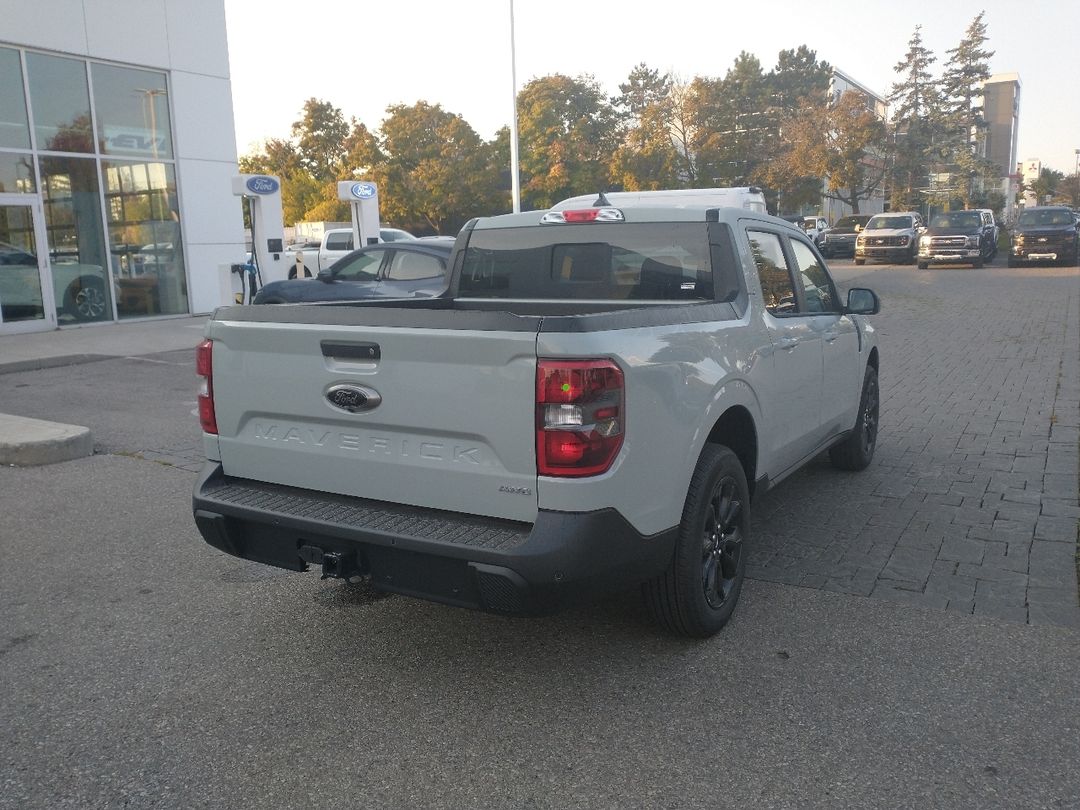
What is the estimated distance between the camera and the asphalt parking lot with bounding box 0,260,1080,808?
297 centimetres

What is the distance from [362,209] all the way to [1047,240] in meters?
21.5

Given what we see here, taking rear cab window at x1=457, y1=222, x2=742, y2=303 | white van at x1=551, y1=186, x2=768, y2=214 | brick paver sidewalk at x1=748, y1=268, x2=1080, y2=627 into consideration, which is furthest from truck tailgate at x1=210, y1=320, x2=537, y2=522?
→ white van at x1=551, y1=186, x2=768, y2=214

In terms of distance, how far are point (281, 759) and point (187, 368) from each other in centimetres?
1023

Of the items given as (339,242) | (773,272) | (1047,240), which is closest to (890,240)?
(1047,240)

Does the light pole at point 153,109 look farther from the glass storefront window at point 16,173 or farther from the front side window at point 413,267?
the front side window at point 413,267

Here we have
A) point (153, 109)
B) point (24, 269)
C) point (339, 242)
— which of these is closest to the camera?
point (24, 269)

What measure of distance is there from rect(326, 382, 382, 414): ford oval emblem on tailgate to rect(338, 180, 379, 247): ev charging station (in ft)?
58.4

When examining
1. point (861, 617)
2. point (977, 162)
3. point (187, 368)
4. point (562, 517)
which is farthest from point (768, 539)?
point (977, 162)

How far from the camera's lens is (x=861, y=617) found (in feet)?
13.7

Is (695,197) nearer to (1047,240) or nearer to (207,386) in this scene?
(207,386)

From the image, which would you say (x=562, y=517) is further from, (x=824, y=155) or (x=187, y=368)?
(x=824, y=155)

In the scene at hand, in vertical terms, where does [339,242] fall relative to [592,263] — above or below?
below

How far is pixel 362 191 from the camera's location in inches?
822

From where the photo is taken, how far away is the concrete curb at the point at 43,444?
23.6ft
